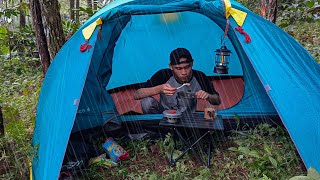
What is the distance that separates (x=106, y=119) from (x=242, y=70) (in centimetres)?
173

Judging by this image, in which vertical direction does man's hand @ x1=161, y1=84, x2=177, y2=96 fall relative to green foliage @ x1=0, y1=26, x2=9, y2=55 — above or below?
Answer: below

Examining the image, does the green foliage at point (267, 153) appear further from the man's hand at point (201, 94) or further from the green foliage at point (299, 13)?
the green foliage at point (299, 13)

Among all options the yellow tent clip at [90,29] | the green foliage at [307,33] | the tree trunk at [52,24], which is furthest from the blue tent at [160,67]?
the green foliage at [307,33]

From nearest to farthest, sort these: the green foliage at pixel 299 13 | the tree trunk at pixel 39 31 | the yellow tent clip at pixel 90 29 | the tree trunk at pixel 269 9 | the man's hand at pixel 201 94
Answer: the yellow tent clip at pixel 90 29, the man's hand at pixel 201 94, the tree trunk at pixel 39 31, the tree trunk at pixel 269 9, the green foliage at pixel 299 13

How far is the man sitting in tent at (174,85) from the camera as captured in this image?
13.3 ft

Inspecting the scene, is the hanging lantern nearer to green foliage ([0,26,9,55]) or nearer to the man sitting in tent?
the man sitting in tent

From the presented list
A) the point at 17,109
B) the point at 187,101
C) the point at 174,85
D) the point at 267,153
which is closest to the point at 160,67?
the point at 174,85

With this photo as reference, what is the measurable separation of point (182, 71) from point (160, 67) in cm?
48

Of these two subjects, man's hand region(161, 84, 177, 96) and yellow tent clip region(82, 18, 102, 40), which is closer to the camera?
yellow tent clip region(82, 18, 102, 40)

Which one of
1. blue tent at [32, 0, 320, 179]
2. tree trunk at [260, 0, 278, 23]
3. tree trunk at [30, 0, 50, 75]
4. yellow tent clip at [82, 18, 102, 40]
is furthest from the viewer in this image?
tree trunk at [260, 0, 278, 23]

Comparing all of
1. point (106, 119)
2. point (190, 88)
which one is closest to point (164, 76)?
point (190, 88)

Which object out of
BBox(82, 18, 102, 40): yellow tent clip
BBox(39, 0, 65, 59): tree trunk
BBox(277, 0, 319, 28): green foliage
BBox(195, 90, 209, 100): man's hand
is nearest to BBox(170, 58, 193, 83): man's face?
BBox(195, 90, 209, 100): man's hand

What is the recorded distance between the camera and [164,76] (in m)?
4.30

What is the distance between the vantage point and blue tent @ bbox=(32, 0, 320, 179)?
2.84 metres
